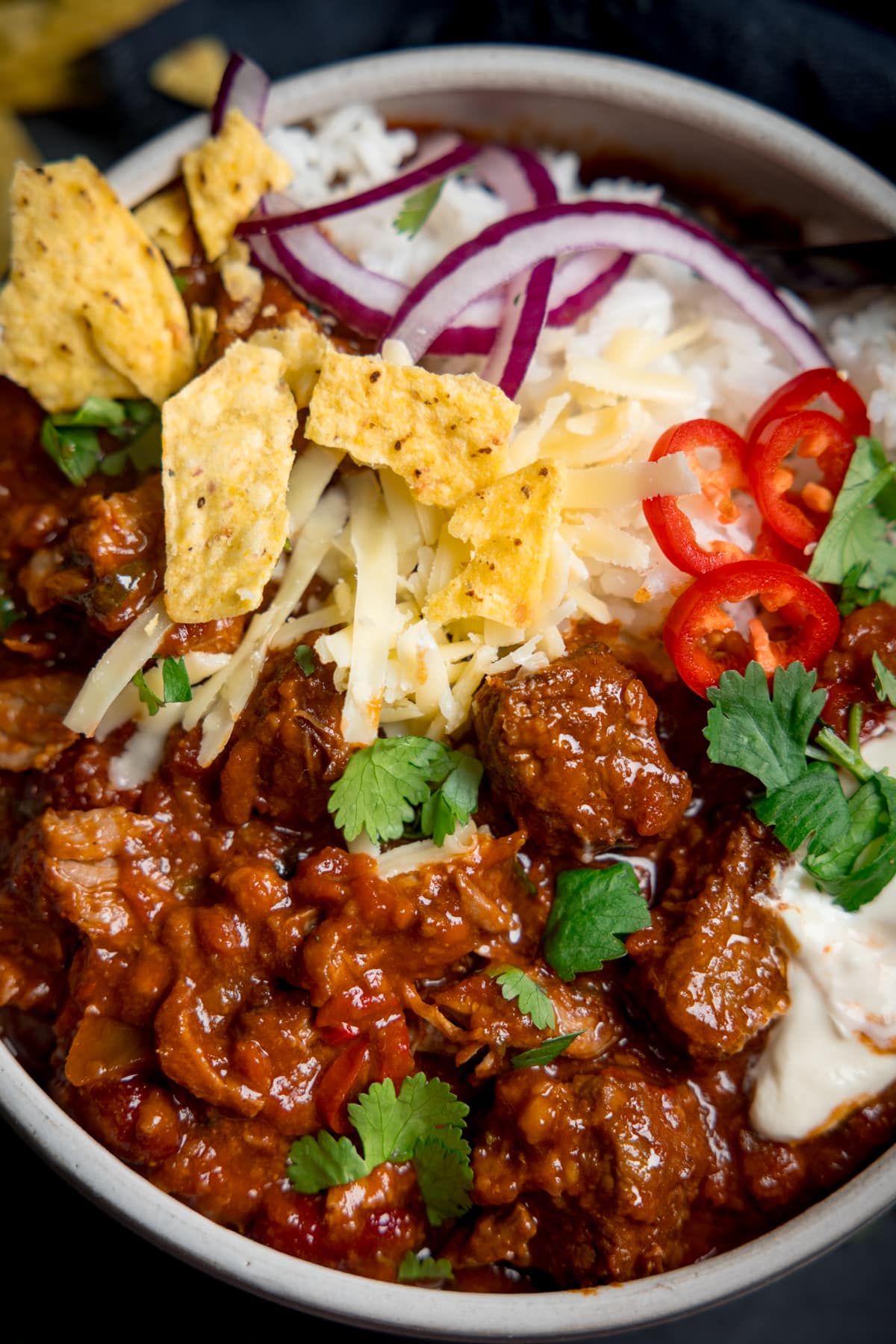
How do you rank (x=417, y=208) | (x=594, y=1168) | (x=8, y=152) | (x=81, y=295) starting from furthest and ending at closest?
(x=8, y=152)
(x=417, y=208)
(x=81, y=295)
(x=594, y=1168)

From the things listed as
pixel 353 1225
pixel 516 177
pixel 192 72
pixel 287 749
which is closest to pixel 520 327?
pixel 516 177

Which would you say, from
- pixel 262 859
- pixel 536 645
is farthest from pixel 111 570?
pixel 536 645

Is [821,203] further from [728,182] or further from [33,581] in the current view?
[33,581]

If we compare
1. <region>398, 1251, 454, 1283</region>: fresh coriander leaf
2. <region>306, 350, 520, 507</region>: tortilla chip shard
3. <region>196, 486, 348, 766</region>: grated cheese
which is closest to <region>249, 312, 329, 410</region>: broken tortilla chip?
<region>306, 350, 520, 507</region>: tortilla chip shard

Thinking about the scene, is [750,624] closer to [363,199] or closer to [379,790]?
[379,790]

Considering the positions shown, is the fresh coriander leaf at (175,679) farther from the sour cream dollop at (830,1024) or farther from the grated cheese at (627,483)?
the sour cream dollop at (830,1024)

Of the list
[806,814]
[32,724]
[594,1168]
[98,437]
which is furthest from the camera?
[98,437]
